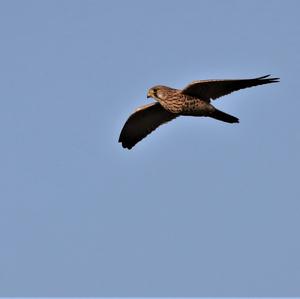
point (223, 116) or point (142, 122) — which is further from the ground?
point (142, 122)

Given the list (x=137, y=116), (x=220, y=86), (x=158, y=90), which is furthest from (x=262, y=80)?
(x=137, y=116)

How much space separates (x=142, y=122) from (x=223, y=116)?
109 inches

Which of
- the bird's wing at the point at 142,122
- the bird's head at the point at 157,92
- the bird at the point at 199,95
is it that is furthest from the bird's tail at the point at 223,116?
the bird's wing at the point at 142,122

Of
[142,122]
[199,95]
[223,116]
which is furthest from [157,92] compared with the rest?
[142,122]

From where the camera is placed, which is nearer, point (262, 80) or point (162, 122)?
point (262, 80)

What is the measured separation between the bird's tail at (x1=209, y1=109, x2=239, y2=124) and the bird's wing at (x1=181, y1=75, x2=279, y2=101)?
0.34 meters

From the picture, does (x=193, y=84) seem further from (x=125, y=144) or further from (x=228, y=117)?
(x=125, y=144)

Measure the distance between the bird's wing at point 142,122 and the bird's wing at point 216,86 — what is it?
1898 mm

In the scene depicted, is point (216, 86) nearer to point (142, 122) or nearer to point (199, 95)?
point (199, 95)

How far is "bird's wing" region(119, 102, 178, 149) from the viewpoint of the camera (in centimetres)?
2247

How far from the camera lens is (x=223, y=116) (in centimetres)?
2088

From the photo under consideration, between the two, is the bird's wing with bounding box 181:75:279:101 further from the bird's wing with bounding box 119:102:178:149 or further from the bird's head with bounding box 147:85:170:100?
the bird's wing with bounding box 119:102:178:149

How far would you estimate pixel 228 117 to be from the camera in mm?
20891

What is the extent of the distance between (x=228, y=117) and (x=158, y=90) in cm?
170
